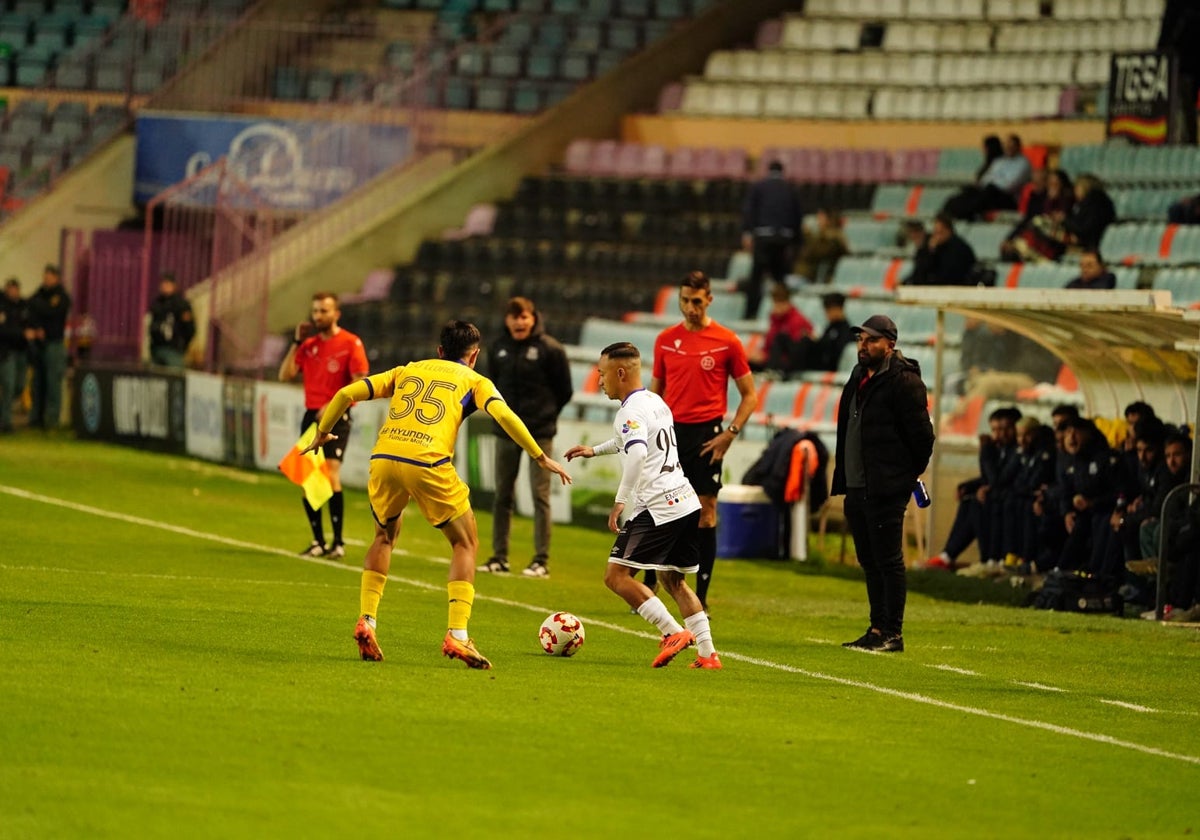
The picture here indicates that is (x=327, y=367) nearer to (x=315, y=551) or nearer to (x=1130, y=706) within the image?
(x=315, y=551)

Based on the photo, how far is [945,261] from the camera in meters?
22.3

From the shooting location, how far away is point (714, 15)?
32781mm

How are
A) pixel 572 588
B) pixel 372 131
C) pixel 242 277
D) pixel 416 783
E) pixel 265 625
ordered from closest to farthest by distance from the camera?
pixel 416 783, pixel 265 625, pixel 572 588, pixel 242 277, pixel 372 131

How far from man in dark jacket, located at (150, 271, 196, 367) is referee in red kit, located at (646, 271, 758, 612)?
1539 centimetres

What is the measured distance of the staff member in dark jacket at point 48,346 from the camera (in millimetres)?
28062

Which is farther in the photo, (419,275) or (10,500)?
(419,275)

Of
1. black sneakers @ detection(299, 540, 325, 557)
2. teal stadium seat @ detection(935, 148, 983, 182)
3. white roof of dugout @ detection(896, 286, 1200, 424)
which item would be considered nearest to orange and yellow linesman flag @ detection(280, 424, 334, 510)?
black sneakers @ detection(299, 540, 325, 557)

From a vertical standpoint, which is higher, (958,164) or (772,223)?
(958,164)

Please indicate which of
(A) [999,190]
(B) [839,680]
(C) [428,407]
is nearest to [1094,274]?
(A) [999,190]

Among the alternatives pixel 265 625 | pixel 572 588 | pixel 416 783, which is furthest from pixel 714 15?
pixel 416 783

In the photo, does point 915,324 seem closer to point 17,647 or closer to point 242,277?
point 242,277

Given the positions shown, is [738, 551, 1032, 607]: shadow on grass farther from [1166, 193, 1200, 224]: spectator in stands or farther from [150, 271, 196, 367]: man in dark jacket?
[150, 271, 196, 367]: man in dark jacket

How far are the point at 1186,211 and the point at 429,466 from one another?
573 inches

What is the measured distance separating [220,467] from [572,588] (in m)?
10.2
